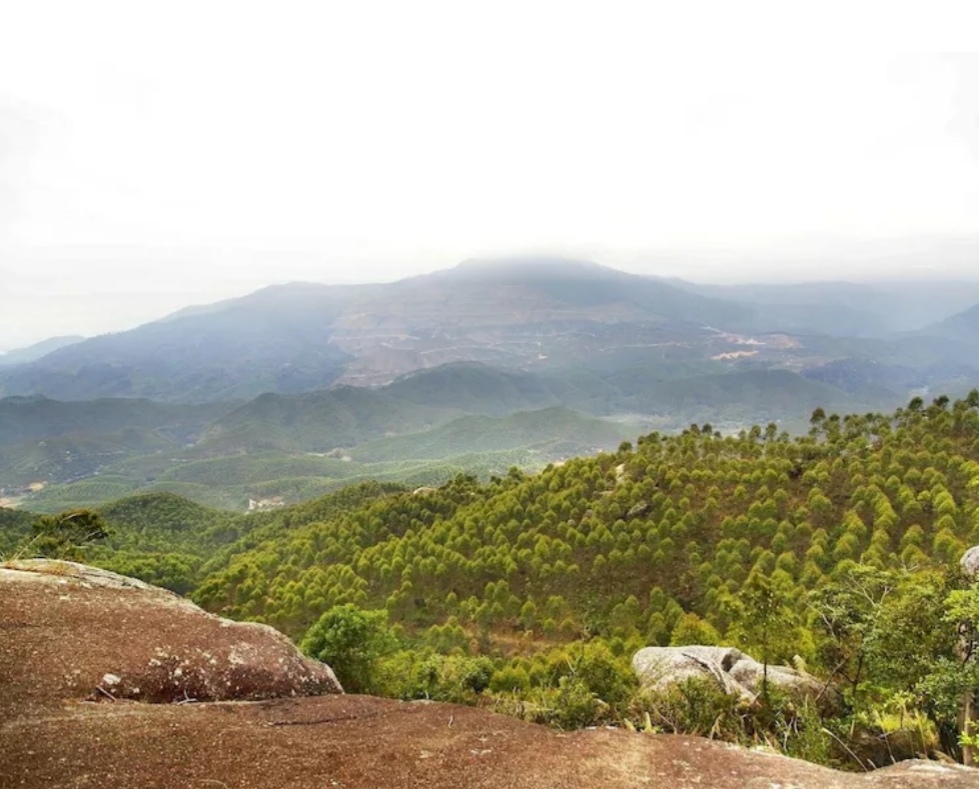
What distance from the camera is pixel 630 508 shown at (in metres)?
70.2

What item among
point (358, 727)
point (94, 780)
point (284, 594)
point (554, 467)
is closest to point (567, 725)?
point (358, 727)

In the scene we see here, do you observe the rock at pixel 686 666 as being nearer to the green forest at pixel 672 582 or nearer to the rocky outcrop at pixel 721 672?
the rocky outcrop at pixel 721 672

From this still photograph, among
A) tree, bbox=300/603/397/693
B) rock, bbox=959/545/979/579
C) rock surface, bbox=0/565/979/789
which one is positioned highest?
rock surface, bbox=0/565/979/789

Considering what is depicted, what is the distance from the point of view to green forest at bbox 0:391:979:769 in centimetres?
2136

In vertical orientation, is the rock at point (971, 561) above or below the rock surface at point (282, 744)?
below

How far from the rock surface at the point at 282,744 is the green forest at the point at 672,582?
711 cm

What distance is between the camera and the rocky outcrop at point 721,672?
90.5ft

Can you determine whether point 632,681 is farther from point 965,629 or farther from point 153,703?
point 153,703

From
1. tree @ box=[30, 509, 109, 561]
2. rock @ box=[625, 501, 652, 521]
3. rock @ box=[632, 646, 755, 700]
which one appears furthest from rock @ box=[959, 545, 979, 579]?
tree @ box=[30, 509, 109, 561]

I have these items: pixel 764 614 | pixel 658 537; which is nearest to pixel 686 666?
pixel 764 614

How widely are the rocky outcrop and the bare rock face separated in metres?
19.1

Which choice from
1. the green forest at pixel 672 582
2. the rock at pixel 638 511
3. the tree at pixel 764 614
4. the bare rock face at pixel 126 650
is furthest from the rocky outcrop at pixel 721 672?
the rock at pixel 638 511

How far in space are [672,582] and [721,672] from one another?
103 feet

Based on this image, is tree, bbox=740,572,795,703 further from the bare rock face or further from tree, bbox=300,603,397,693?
tree, bbox=300,603,397,693
